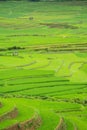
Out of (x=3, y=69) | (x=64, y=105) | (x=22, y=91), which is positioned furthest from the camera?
(x=3, y=69)

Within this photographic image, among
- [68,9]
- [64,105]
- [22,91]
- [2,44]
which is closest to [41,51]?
[2,44]

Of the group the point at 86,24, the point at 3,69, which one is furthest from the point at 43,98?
the point at 86,24

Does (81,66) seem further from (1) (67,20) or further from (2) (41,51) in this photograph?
(1) (67,20)

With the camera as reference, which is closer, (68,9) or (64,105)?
(64,105)

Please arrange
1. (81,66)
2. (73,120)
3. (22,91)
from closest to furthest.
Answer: (73,120) < (22,91) < (81,66)

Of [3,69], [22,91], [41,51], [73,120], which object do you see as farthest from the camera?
[41,51]

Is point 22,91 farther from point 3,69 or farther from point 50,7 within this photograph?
point 50,7

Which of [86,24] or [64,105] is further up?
[64,105]
